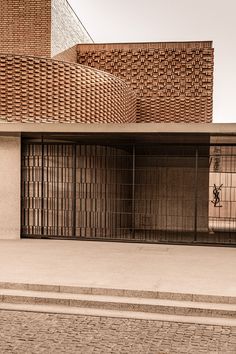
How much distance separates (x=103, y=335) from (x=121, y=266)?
277 cm

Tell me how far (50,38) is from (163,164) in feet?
18.3

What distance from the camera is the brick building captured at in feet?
36.0

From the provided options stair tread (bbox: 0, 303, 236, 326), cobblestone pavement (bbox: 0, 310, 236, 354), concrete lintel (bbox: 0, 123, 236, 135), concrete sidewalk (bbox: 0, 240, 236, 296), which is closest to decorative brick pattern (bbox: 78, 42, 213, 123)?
concrete lintel (bbox: 0, 123, 236, 135)

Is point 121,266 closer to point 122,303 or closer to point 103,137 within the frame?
point 122,303

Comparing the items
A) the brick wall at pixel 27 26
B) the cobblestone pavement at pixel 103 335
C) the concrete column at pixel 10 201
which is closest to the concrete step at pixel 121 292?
the cobblestone pavement at pixel 103 335

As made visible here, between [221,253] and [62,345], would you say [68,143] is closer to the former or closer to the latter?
[221,253]

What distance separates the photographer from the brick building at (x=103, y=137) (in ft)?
36.0

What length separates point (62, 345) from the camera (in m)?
4.89

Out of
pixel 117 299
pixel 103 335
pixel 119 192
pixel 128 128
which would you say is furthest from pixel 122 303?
pixel 119 192

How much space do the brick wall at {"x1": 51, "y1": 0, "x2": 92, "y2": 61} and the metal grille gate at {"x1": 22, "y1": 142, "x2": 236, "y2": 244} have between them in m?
4.42

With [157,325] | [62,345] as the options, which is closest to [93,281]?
[157,325]

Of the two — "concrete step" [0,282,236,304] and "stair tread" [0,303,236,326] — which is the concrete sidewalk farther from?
"stair tread" [0,303,236,326]

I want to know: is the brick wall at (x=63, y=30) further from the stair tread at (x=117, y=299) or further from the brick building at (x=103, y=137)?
the stair tread at (x=117, y=299)

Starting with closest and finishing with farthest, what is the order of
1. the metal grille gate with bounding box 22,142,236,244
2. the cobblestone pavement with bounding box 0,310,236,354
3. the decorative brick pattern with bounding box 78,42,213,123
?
the cobblestone pavement with bounding box 0,310,236,354 → the metal grille gate with bounding box 22,142,236,244 → the decorative brick pattern with bounding box 78,42,213,123
